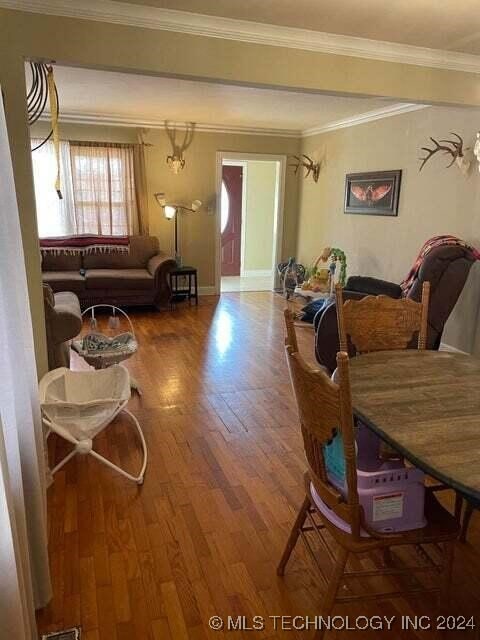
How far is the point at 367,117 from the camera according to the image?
537 centimetres

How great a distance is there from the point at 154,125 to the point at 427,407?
5.85 m

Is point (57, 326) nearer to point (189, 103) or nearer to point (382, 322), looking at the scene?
point (382, 322)

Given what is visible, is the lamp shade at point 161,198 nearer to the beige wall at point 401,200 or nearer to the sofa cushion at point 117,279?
the sofa cushion at point 117,279

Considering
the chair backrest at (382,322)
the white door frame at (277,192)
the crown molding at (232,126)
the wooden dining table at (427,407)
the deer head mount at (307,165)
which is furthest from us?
the white door frame at (277,192)

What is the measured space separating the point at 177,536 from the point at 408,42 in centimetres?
317

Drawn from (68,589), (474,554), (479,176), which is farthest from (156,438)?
(479,176)

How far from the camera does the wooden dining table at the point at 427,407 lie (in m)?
1.20

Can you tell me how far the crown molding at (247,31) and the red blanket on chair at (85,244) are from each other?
3.88 metres

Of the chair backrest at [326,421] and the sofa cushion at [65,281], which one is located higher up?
the chair backrest at [326,421]

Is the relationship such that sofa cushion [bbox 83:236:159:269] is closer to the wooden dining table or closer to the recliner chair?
the recliner chair

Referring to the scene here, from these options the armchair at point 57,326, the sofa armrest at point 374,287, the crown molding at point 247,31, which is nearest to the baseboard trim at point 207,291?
the sofa armrest at point 374,287

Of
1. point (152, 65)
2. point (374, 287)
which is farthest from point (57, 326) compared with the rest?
point (374, 287)

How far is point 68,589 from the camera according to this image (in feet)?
5.63

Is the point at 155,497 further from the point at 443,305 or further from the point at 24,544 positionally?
the point at 443,305
